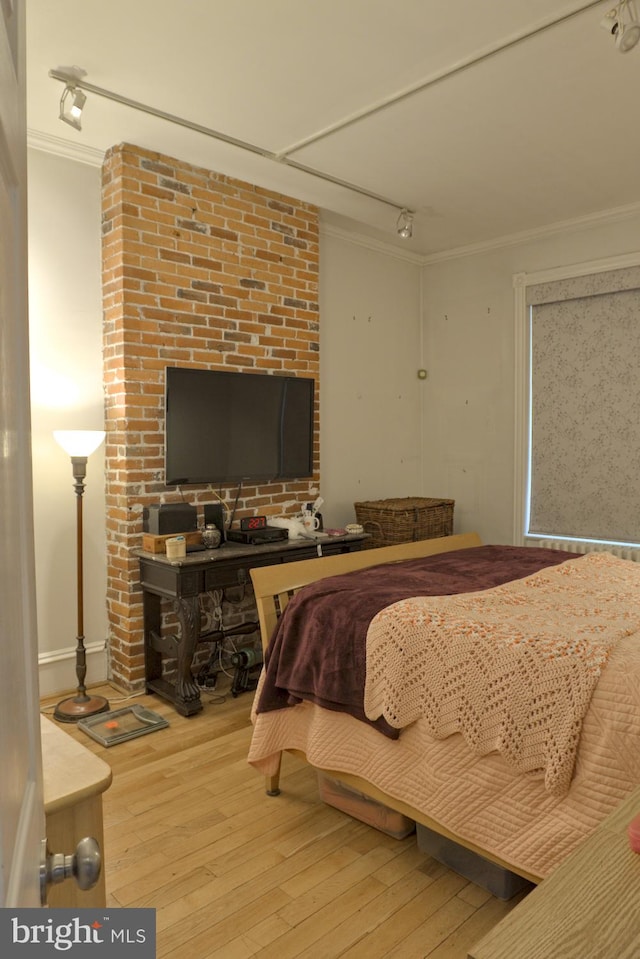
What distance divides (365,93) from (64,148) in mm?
1566

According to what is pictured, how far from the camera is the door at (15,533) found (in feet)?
1.66

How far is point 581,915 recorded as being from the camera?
74 cm

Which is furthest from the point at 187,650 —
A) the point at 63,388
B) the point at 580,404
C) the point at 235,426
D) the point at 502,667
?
the point at 580,404

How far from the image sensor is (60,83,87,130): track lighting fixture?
2.72 meters

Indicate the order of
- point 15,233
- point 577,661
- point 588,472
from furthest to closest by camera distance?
point 588,472 < point 577,661 < point 15,233

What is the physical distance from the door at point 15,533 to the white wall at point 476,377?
14.8 feet

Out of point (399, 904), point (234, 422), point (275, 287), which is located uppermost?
point (275, 287)

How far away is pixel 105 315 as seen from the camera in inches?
140

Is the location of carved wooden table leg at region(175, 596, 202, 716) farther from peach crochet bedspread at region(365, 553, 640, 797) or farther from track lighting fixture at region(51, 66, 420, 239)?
track lighting fixture at region(51, 66, 420, 239)

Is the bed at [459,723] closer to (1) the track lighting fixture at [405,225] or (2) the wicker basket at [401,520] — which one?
(2) the wicker basket at [401,520]

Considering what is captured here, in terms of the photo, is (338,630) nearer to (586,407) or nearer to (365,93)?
(365,93)

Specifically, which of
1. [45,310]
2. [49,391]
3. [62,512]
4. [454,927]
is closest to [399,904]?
[454,927]

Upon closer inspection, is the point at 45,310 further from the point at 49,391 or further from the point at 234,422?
the point at 234,422

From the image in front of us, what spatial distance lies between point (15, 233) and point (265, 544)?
3.06 metres
